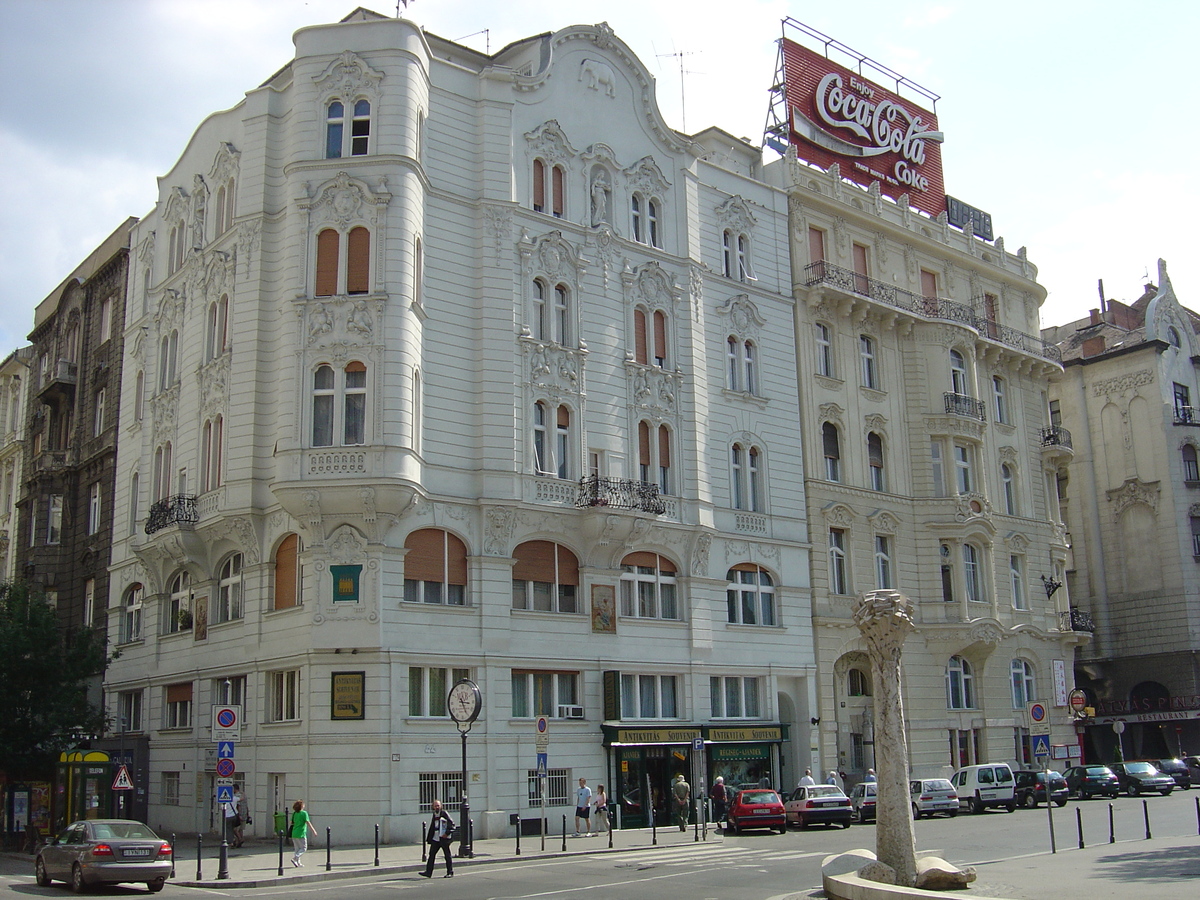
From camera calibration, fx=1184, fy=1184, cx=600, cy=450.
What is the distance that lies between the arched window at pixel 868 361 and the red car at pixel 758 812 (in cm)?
2034

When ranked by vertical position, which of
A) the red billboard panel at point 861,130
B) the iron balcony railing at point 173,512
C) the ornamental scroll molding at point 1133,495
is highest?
the red billboard panel at point 861,130

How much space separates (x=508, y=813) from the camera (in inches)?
1348

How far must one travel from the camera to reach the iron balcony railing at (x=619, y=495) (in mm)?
37438

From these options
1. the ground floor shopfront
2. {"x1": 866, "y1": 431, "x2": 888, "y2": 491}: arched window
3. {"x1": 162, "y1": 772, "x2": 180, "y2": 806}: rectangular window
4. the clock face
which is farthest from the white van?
{"x1": 162, "y1": 772, "x2": 180, "y2": 806}: rectangular window

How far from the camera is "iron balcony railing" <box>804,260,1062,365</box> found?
47812mm

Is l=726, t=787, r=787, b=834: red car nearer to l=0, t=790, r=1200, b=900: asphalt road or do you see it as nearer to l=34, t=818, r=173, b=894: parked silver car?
l=0, t=790, r=1200, b=900: asphalt road

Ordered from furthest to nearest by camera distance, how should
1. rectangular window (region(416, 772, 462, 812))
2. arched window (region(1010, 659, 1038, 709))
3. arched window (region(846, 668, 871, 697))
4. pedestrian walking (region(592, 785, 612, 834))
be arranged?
arched window (region(1010, 659, 1038, 709)) < arched window (region(846, 668, 871, 697)) < pedestrian walking (region(592, 785, 612, 834)) < rectangular window (region(416, 772, 462, 812))

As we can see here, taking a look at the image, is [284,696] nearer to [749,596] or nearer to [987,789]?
[749,596]

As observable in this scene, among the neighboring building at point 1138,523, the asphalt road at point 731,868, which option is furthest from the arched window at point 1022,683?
the asphalt road at point 731,868

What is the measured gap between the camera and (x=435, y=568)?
34750 mm

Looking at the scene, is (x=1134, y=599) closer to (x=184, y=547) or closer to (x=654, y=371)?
(x=654, y=371)

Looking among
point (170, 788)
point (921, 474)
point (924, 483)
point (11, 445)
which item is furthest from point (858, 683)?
point (11, 445)

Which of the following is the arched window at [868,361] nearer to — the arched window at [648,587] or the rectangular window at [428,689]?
the arched window at [648,587]

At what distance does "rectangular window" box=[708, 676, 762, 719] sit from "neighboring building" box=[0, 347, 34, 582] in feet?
106
